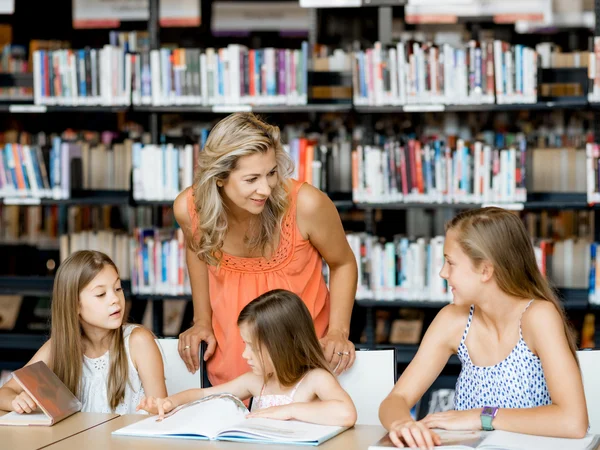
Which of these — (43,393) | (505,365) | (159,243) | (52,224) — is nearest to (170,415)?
(43,393)

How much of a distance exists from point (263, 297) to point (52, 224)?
3040 millimetres

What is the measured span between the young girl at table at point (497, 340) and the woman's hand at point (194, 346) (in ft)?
2.12

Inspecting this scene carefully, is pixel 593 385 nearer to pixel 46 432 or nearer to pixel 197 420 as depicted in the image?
pixel 197 420

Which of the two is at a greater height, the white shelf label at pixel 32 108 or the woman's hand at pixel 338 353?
the white shelf label at pixel 32 108

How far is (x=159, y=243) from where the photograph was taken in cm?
430

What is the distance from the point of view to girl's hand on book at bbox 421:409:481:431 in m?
1.87

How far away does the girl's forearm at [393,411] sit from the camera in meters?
1.93

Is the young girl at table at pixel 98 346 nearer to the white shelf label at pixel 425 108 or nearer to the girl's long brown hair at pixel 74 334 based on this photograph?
the girl's long brown hair at pixel 74 334

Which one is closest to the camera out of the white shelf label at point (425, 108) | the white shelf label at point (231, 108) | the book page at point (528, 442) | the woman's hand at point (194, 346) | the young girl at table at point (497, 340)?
the book page at point (528, 442)

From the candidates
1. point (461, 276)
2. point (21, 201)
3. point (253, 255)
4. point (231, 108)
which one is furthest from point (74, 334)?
point (21, 201)

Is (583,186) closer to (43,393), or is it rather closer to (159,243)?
(159,243)

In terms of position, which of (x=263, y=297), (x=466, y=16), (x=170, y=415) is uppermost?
(x=466, y=16)

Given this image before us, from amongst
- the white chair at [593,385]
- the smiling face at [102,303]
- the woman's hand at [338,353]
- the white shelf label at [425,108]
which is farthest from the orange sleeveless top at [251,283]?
the white shelf label at [425,108]

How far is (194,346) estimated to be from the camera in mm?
2570
